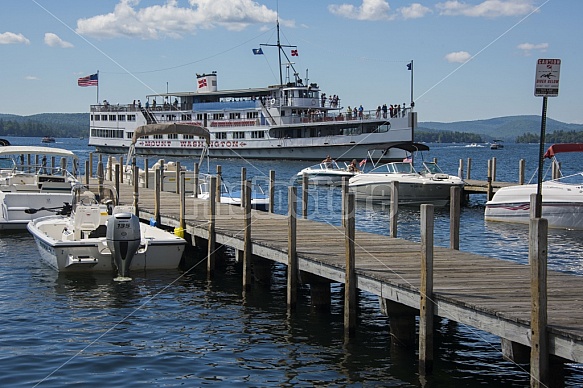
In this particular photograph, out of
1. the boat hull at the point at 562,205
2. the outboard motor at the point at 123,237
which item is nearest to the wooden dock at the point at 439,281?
the outboard motor at the point at 123,237

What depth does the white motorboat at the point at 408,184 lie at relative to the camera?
112ft

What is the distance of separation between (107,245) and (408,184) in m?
19.2

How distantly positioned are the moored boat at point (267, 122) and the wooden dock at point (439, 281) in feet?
155

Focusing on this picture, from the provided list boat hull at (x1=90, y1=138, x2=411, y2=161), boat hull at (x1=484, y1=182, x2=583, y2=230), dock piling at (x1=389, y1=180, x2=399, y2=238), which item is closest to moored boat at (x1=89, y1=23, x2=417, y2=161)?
boat hull at (x1=90, y1=138, x2=411, y2=161)

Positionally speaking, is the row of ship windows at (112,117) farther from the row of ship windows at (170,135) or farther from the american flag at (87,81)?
the american flag at (87,81)

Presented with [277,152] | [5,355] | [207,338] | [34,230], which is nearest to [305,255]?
[207,338]

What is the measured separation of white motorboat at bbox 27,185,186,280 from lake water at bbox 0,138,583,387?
0.95ft

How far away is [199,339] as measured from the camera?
13.6 m

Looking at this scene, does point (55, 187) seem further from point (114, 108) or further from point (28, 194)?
point (114, 108)

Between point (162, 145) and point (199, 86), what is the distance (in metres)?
7.52

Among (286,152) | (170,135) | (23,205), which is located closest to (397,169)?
(23,205)

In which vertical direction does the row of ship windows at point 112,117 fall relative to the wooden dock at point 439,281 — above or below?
above

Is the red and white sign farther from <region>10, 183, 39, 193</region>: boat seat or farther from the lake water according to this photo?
<region>10, 183, 39, 193</region>: boat seat

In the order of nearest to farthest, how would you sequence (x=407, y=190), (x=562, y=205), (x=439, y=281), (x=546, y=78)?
(x=439, y=281) < (x=546, y=78) < (x=562, y=205) < (x=407, y=190)
